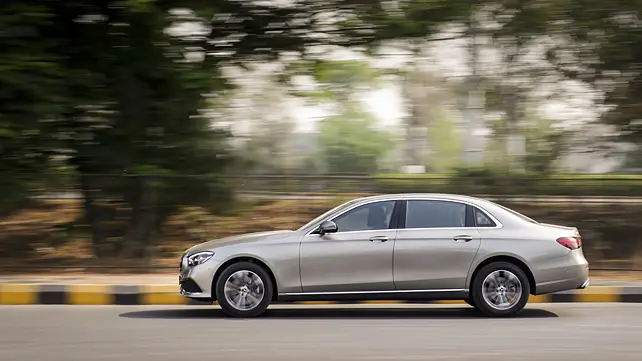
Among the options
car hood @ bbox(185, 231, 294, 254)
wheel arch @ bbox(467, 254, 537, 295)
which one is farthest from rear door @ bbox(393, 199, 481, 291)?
car hood @ bbox(185, 231, 294, 254)

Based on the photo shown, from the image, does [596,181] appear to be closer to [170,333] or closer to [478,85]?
[478,85]

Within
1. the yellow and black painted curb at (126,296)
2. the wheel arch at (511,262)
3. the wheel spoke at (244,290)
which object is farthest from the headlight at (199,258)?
the wheel arch at (511,262)

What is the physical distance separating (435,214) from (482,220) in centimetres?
51

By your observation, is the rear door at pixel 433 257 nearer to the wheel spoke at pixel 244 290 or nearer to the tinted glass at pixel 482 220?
the tinted glass at pixel 482 220

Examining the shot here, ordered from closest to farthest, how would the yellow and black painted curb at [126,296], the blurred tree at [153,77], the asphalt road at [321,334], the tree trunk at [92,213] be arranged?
the asphalt road at [321,334], the yellow and black painted curb at [126,296], the blurred tree at [153,77], the tree trunk at [92,213]

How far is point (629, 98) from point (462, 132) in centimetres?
334

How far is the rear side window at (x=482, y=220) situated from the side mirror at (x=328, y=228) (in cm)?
153

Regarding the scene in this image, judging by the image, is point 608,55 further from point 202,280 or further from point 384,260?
point 202,280

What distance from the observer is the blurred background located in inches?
618

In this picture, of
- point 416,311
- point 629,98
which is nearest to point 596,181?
point 629,98

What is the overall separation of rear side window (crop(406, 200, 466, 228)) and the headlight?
2.15 meters

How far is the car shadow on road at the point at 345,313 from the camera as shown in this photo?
35.8 ft

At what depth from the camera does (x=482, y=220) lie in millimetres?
10883

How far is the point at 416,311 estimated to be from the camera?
1149 cm
